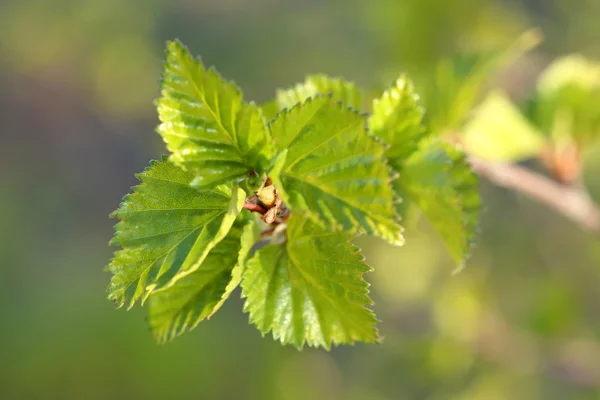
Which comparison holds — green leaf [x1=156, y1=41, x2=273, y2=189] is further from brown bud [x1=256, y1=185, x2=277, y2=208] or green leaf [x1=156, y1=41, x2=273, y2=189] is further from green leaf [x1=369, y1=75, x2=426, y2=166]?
green leaf [x1=369, y1=75, x2=426, y2=166]

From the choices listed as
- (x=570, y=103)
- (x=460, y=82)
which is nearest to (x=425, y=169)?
(x=460, y=82)

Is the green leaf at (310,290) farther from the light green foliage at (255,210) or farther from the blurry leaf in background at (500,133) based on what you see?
the blurry leaf in background at (500,133)

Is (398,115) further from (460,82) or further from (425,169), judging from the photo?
(460,82)

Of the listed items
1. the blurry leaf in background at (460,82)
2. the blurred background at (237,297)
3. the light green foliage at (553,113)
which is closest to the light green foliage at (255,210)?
the blurred background at (237,297)

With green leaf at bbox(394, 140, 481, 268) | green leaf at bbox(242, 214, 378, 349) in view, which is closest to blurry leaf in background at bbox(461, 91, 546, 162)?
green leaf at bbox(394, 140, 481, 268)

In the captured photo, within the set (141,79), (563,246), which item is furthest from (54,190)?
(563,246)
